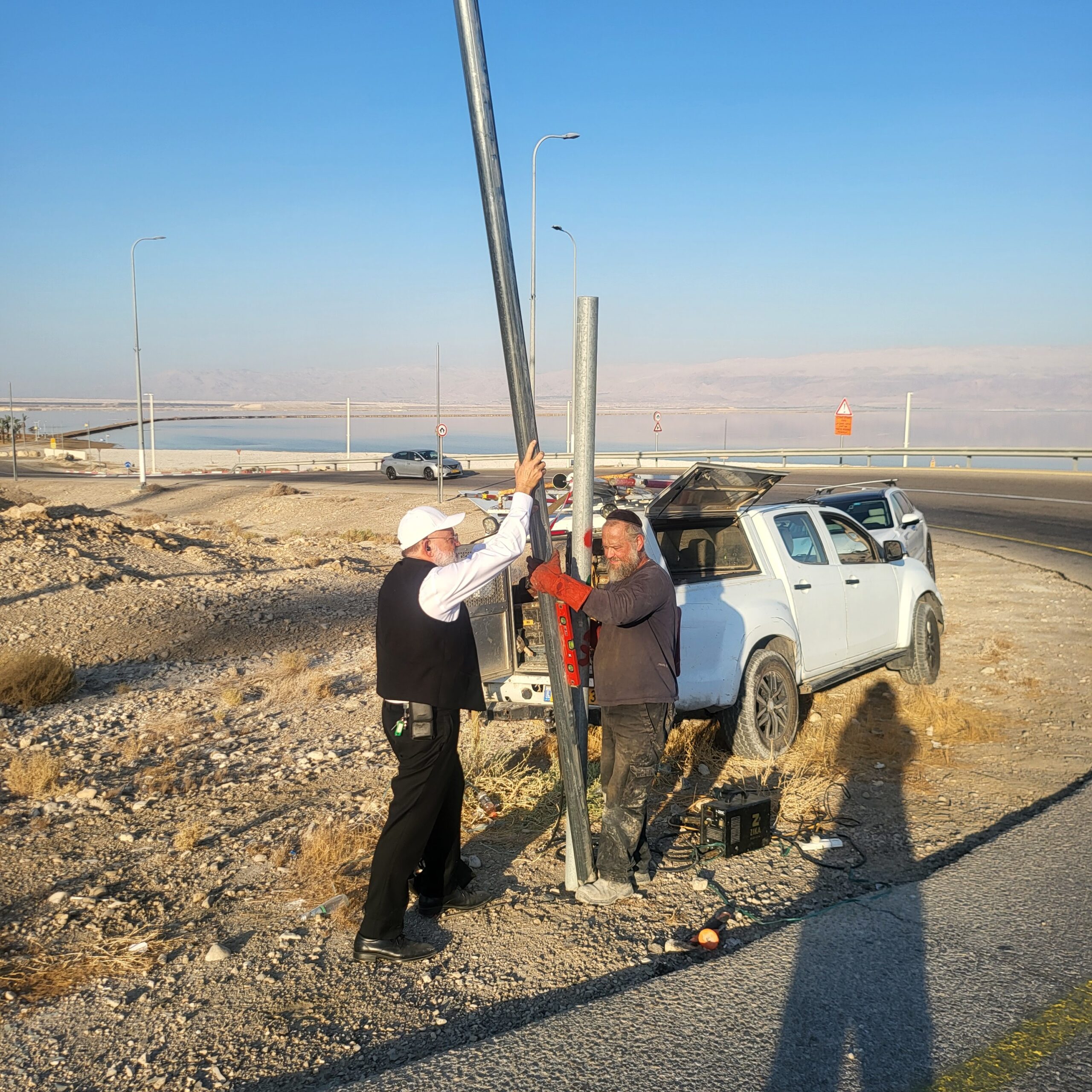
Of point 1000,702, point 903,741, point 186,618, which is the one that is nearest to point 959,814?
point 903,741

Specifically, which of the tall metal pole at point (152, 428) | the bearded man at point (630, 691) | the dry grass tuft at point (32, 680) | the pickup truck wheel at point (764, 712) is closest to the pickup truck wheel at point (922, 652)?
the pickup truck wheel at point (764, 712)

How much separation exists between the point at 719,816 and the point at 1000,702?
4.61 meters

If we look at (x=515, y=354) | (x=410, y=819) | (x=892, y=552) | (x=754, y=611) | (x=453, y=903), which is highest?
(x=515, y=354)

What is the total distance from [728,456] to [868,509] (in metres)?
38.2

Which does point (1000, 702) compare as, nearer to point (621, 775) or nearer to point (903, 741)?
point (903, 741)

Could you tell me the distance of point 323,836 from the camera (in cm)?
584

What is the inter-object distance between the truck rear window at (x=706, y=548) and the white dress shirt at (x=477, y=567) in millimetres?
3137

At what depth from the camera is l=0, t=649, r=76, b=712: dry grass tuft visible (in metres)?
9.08

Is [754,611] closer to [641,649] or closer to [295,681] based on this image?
[641,649]

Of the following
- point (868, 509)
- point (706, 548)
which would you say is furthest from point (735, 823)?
point (868, 509)

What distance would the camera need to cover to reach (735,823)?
5594 mm

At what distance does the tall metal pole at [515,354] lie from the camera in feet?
14.3

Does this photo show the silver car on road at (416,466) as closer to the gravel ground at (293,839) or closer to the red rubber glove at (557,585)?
the gravel ground at (293,839)

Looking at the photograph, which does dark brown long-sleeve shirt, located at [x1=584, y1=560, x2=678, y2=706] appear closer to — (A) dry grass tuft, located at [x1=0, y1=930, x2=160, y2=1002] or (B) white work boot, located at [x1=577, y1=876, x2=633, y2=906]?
(B) white work boot, located at [x1=577, y1=876, x2=633, y2=906]
